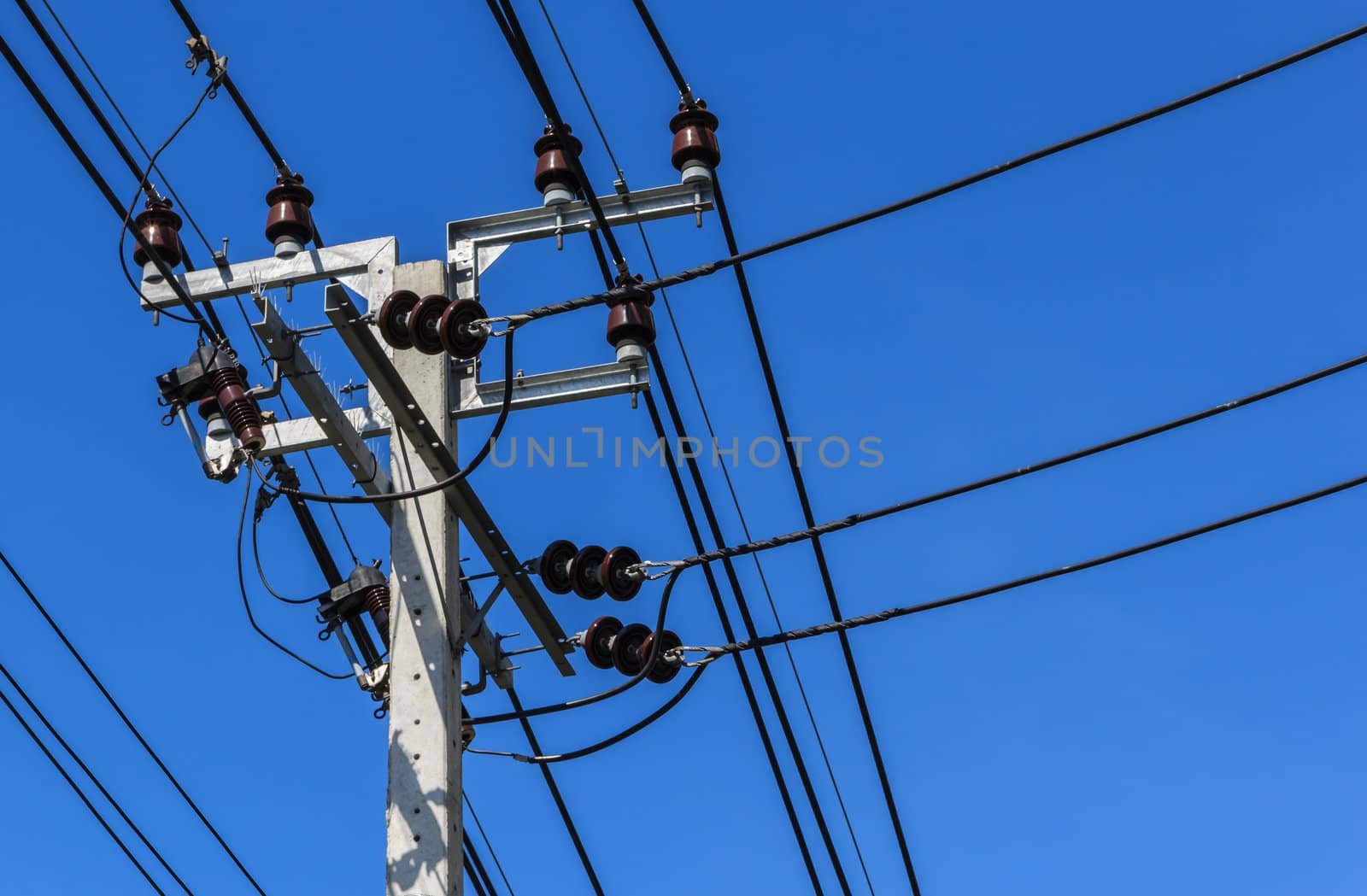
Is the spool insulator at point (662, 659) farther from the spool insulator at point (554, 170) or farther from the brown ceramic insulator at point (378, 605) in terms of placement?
the spool insulator at point (554, 170)

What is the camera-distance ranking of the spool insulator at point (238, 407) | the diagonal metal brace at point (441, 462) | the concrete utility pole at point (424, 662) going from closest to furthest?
1. the concrete utility pole at point (424, 662)
2. the diagonal metal brace at point (441, 462)
3. the spool insulator at point (238, 407)

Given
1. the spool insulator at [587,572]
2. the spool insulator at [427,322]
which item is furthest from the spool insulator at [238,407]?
the spool insulator at [587,572]

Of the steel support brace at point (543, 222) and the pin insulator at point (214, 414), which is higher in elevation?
the steel support brace at point (543, 222)

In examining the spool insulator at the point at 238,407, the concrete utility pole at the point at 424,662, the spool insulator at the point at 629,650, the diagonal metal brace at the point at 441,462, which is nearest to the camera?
the concrete utility pole at the point at 424,662

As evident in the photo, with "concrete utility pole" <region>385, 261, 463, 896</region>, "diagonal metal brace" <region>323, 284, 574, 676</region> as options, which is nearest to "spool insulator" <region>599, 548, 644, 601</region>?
"diagonal metal brace" <region>323, 284, 574, 676</region>

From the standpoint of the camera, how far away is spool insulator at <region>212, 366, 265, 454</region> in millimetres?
7945

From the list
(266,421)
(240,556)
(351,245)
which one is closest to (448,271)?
(351,245)

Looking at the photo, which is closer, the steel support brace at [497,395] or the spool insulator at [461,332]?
the spool insulator at [461,332]

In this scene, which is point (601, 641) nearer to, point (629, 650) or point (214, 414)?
point (629, 650)

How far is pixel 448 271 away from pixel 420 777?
2611mm

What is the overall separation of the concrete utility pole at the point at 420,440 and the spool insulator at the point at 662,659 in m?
0.39

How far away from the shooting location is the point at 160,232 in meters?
8.42

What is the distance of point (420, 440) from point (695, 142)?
6.93ft

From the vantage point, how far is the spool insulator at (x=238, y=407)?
26.1ft
